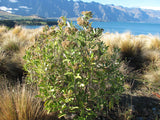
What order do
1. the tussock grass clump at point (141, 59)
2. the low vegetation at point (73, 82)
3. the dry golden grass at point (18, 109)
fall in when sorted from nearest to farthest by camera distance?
the low vegetation at point (73, 82) < the dry golden grass at point (18, 109) < the tussock grass clump at point (141, 59)

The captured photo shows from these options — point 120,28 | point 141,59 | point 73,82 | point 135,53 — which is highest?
point 120,28

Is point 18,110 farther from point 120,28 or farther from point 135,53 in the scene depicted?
point 120,28

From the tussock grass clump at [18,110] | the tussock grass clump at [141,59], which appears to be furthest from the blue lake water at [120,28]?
the tussock grass clump at [18,110]

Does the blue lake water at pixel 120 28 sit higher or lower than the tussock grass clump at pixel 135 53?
higher

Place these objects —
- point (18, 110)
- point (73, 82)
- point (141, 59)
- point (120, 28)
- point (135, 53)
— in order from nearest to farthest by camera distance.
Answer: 1. point (73, 82)
2. point (18, 110)
3. point (141, 59)
4. point (135, 53)
5. point (120, 28)

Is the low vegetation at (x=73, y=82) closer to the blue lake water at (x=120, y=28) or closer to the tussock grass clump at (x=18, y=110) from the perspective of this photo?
the tussock grass clump at (x=18, y=110)

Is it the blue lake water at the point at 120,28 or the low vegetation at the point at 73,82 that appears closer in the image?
the low vegetation at the point at 73,82

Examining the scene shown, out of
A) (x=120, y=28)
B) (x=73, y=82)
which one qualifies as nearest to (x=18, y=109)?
(x=73, y=82)

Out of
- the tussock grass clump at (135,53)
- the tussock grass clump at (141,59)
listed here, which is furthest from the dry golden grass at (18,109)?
the tussock grass clump at (135,53)

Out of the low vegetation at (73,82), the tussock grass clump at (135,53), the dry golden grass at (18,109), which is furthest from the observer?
the tussock grass clump at (135,53)

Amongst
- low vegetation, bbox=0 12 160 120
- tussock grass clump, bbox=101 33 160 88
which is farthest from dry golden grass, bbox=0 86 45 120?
tussock grass clump, bbox=101 33 160 88

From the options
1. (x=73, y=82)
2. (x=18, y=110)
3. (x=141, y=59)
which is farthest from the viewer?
(x=141, y=59)

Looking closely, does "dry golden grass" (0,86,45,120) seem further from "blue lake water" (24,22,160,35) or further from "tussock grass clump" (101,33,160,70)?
"tussock grass clump" (101,33,160,70)

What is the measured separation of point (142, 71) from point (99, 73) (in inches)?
134
